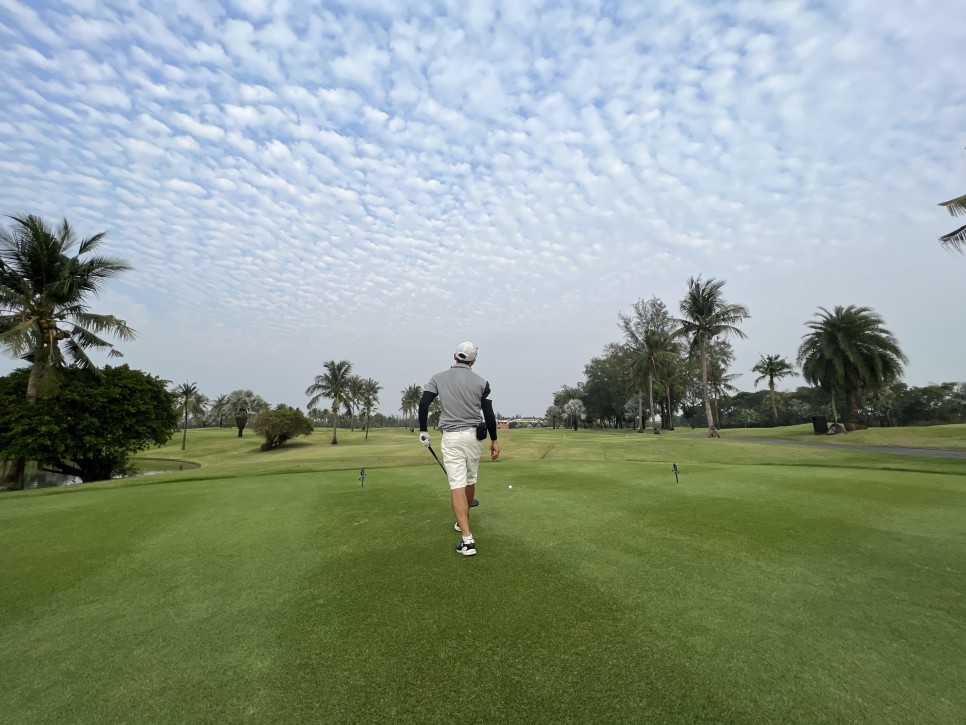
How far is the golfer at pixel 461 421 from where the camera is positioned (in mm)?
5602

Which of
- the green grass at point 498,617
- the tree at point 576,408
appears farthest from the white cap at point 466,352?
the tree at point 576,408

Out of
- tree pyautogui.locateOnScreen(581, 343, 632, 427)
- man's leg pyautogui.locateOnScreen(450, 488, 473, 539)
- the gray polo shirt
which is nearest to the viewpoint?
man's leg pyautogui.locateOnScreen(450, 488, 473, 539)

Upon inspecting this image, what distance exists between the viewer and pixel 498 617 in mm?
3305

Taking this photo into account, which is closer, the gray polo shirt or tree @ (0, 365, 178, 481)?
the gray polo shirt

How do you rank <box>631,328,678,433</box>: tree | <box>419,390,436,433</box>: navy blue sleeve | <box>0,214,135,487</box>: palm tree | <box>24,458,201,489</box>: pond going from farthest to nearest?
<box>631,328,678,433</box>: tree < <box>24,458,201,489</box>: pond < <box>0,214,135,487</box>: palm tree < <box>419,390,436,433</box>: navy blue sleeve

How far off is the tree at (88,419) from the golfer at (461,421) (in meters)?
31.5

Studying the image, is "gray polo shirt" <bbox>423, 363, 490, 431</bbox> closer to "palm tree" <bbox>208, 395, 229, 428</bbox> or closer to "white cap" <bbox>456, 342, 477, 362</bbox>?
"white cap" <bbox>456, 342, 477, 362</bbox>

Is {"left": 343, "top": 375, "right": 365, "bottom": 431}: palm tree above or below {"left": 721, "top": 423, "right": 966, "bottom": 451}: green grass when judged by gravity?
above

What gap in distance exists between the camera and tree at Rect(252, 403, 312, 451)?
5925 cm

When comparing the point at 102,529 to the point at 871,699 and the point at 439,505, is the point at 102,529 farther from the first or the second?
the point at 871,699

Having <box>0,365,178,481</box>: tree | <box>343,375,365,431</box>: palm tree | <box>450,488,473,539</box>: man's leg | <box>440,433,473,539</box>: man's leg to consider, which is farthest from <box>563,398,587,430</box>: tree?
<box>450,488,473,539</box>: man's leg

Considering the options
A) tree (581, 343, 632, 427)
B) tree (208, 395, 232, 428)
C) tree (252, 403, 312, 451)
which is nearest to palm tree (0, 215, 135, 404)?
tree (252, 403, 312, 451)

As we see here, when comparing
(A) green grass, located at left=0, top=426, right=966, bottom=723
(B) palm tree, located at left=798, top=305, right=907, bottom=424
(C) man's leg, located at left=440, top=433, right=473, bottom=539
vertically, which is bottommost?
(A) green grass, located at left=0, top=426, right=966, bottom=723

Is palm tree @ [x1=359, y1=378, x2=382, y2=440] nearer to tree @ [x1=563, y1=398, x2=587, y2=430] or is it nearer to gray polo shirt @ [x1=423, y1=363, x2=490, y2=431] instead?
tree @ [x1=563, y1=398, x2=587, y2=430]
